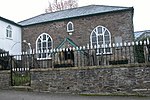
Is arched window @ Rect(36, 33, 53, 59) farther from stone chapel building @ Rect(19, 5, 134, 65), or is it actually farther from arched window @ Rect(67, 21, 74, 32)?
arched window @ Rect(67, 21, 74, 32)

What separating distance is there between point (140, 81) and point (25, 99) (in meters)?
4.88

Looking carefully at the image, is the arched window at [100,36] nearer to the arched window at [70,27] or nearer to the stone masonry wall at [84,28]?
the stone masonry wall at [84,28]

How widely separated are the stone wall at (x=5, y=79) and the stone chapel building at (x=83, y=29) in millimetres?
7394

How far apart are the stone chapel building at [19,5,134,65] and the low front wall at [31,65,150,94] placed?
25.5 ft

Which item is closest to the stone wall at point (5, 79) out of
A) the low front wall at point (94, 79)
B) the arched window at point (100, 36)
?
the low front wall at point (94, 79)

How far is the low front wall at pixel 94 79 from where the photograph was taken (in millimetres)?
8406

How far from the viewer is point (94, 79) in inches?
355

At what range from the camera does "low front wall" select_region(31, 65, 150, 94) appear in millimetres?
8406

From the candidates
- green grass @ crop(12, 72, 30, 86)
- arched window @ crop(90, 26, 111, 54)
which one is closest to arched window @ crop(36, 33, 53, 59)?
arched window @ crop(90, 26, 111, 54)

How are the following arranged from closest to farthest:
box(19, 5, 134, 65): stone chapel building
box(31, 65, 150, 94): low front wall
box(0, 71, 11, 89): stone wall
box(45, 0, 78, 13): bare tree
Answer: box(31, 65, 150, 94): low front wall → box(0, 71, 11, 89): stone wall → box(19, 5, 134, 65): stone chapel building → box(45, 0, 78, 13): bare tree

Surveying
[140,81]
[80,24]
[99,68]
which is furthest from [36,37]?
[140,81]

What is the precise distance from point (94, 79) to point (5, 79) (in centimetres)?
494

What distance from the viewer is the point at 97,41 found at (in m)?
17.9

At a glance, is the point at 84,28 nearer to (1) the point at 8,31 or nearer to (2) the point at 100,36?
(2) the point at 100,36
